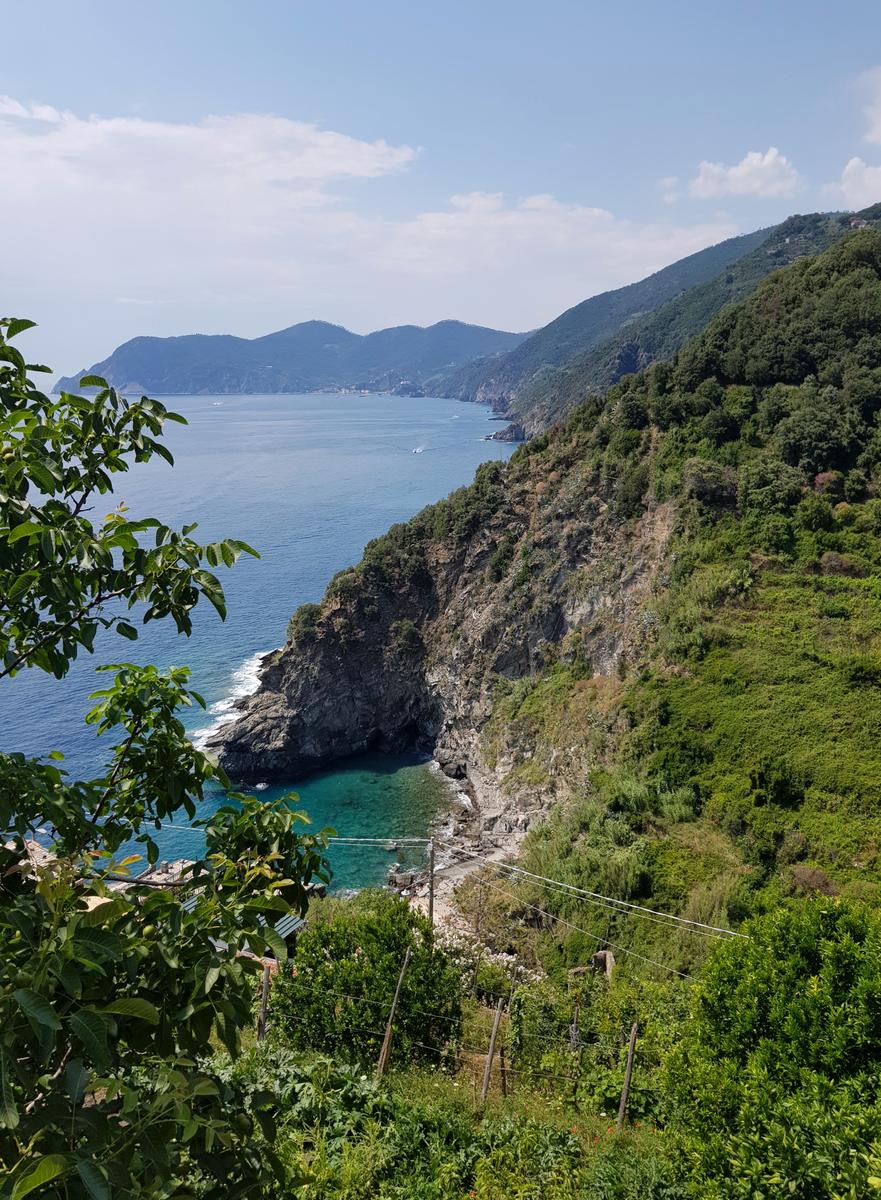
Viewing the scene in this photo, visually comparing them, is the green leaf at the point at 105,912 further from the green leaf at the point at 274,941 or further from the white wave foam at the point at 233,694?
the white wave foam at the point at 233,694

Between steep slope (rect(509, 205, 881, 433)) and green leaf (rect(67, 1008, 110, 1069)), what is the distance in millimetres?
113392

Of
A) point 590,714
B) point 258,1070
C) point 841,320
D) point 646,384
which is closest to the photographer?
point 258,1070

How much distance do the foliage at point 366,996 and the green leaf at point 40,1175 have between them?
14127mm

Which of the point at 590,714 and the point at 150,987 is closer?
the point at 150,987

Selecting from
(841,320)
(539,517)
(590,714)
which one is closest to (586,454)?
(539,517)

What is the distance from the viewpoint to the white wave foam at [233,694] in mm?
49544

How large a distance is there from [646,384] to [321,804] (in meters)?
33.4

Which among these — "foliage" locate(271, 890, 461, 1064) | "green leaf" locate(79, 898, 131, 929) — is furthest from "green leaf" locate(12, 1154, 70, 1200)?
"foliage" locate(271, 890, 461, 1064)

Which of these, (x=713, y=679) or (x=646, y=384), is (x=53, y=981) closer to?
(x=713, y=679)

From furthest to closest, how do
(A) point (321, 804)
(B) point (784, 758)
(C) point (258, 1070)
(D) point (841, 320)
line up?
(A) point (321, 804)
(D) point (841, 320)
(B) point (784, 758)
(C) point (258, 1070)

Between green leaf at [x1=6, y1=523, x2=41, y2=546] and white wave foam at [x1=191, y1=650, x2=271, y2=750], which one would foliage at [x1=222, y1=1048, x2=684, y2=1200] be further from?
white wave foam at [x1=191, y1=650, x2=271, y2=750]

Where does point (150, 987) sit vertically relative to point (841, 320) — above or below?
below

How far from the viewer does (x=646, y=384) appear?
4894 cm

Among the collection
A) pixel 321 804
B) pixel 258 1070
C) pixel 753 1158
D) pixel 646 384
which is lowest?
pixel 321 804
